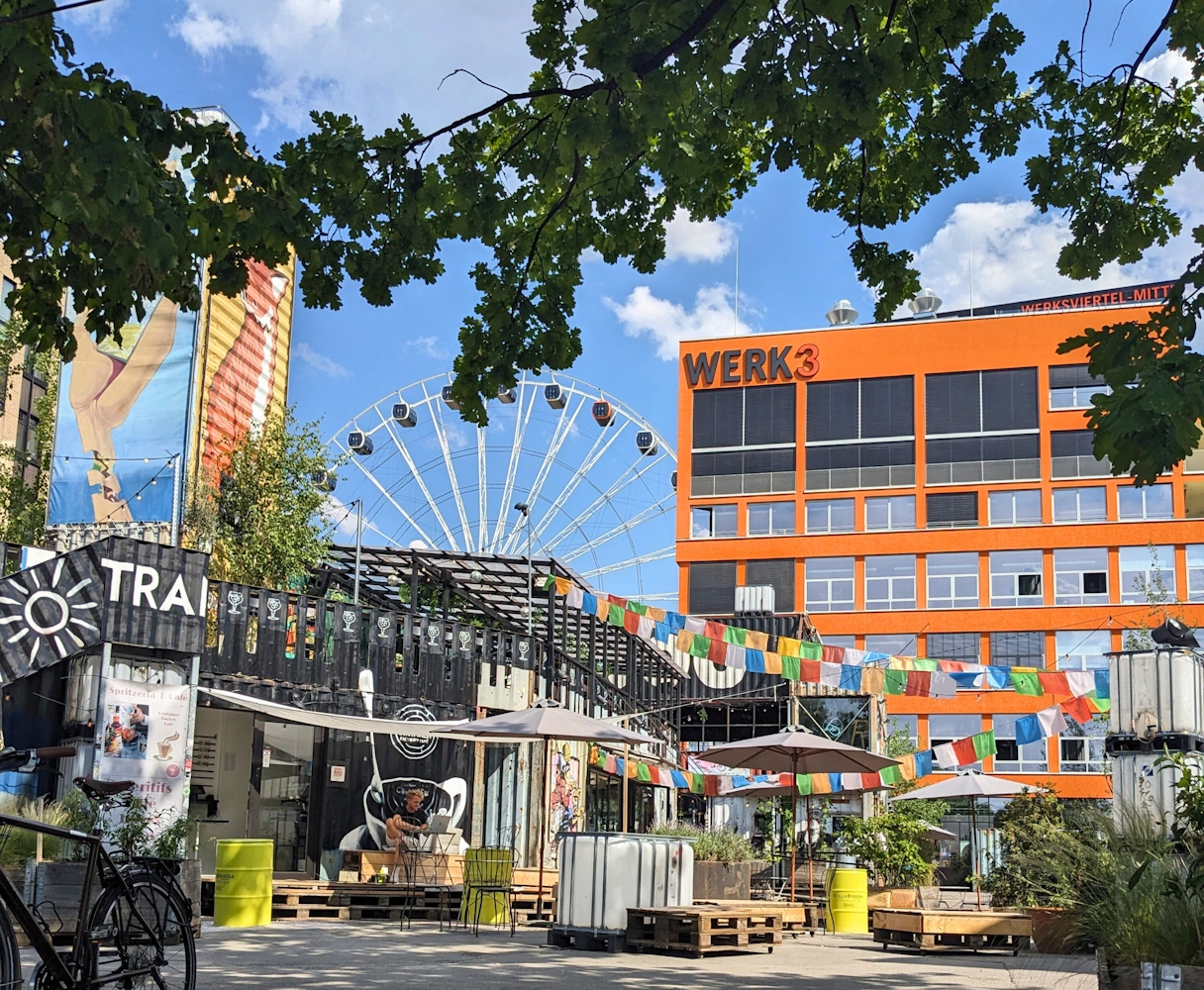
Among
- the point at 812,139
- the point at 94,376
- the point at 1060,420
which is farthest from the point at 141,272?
the point at 1060,420

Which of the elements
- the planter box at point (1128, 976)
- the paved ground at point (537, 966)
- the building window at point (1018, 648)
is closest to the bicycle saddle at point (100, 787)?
the paved ground at point (537, 966)

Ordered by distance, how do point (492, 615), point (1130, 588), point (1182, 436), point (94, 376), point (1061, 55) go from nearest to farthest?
point (1182, 436), point (1061, 55), point (94, 376), point (492, 615), point (1130, 588)

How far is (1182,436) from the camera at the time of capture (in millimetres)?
7398

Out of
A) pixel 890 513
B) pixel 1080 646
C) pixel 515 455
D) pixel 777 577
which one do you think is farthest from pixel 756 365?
pixel 1080 646

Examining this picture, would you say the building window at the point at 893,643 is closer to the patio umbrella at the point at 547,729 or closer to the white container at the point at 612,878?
the patio umbrella at the point at 547,729

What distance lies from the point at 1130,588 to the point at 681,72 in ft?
177

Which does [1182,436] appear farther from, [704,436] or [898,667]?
[704,436]

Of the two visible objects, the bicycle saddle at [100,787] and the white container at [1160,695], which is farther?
the white container at [1160,695]

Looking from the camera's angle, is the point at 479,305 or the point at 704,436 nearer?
the point at 479,305

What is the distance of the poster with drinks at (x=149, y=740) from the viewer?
16938mm

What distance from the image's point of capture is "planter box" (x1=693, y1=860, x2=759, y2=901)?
65.6ft

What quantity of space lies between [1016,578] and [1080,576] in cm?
252

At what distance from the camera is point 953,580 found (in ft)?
197

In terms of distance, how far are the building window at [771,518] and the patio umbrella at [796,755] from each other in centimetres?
4197
